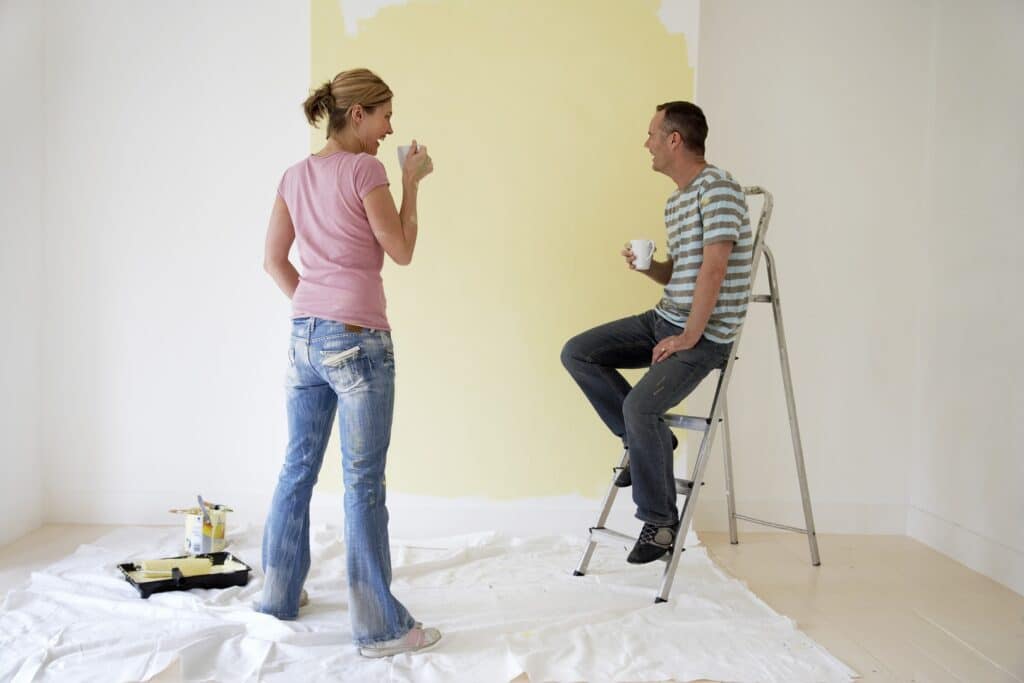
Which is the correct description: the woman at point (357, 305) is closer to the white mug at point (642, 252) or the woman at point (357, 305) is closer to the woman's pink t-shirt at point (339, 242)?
the woman's pink t-shirt at point (339, 242)

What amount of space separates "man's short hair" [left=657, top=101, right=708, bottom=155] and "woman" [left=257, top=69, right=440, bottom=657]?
892 mm

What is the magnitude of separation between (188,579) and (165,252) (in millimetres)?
1392

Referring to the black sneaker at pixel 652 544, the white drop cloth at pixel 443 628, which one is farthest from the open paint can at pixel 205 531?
the black sneaker at pixel 652 544

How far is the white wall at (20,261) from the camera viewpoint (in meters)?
3.26

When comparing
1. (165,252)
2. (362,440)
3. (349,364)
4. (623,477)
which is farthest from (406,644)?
(165,252)

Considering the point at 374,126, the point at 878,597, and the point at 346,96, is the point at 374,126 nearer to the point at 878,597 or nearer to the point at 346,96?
the point at 346,96

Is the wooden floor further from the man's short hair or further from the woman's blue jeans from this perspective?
the man's short hair

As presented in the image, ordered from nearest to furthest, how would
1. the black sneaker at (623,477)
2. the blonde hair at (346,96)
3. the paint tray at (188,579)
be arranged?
the blonde hair at (346,96)
the paint tray at (188,579)
the black sneaker at (623,477)

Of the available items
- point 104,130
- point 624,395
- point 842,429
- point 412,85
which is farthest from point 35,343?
point 842,429

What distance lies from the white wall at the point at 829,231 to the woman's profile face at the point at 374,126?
5.59ft

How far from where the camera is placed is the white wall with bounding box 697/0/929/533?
3.62 metres

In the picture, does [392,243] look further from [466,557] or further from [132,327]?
[132,327]

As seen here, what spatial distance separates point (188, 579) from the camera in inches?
105

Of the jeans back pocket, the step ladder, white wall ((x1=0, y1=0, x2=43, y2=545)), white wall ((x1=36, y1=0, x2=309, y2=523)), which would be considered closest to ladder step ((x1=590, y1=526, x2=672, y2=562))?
the step ladder
